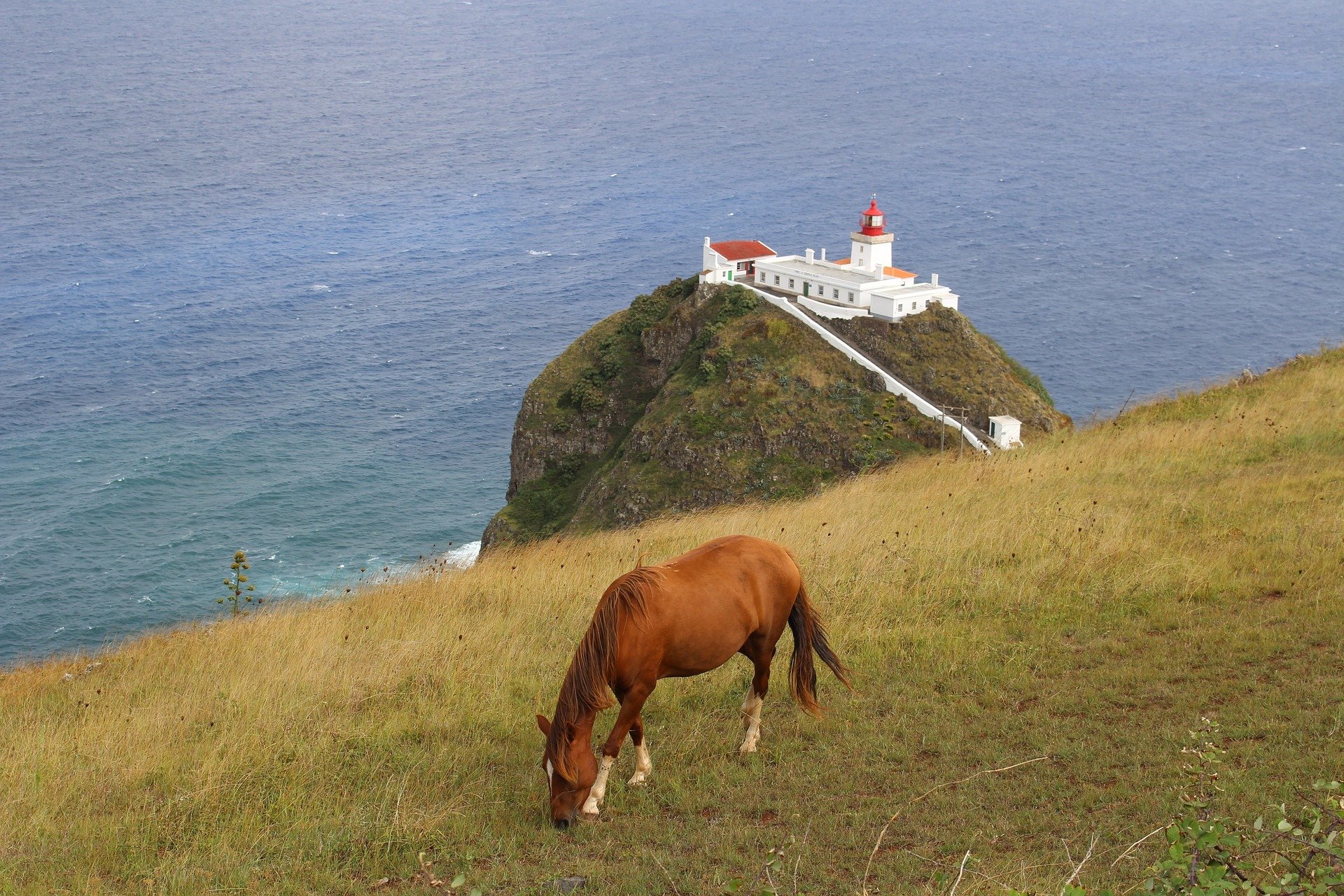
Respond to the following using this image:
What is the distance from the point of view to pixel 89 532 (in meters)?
64.2

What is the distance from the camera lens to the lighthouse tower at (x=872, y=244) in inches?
2421

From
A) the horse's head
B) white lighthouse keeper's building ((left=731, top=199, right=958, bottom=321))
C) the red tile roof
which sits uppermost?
the horse's head

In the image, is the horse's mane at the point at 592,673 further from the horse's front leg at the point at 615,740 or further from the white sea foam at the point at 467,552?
the white sea foam at the point at 467,552

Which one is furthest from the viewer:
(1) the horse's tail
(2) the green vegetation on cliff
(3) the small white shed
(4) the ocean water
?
(4) the ocean water

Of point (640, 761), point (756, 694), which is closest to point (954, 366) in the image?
point (756, 694)

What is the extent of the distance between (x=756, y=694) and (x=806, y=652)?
59cm

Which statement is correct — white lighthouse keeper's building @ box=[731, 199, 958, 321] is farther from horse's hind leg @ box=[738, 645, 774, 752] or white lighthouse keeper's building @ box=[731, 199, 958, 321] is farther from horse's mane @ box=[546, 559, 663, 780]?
horse's mane @ box=[546, 559, 663, 780]

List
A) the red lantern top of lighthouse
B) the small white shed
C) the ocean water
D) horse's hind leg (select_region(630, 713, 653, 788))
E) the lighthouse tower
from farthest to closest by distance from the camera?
the ocean water → the red lantern top of lighthouse → the lighthouse tower → the small white shed → horse's hind leg (select_region(630, 713, 653, 788))

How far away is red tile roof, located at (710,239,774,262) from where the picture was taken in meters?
66.3

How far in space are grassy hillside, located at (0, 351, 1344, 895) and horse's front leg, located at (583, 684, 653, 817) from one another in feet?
0.75

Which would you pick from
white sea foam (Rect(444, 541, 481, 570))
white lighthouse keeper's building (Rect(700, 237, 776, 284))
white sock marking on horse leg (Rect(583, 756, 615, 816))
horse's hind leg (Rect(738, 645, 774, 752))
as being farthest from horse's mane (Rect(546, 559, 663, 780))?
white lighthouse keeper's building (Rect(700, 237, 776, 284))

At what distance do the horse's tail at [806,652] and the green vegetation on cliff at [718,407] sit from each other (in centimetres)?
3568

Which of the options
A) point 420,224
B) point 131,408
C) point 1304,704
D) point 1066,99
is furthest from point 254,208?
point 1304,704

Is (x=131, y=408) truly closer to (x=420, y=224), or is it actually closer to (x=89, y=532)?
(x=89, y=532)
